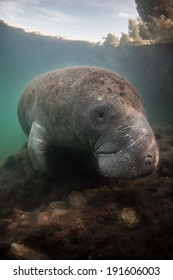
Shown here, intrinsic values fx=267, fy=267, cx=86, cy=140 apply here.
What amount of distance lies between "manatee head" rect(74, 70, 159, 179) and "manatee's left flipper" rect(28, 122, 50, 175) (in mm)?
1247

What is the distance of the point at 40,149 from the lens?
5547 millimetres

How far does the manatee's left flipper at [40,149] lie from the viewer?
17.9 ft

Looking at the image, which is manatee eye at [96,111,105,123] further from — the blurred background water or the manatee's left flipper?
the blurred background water

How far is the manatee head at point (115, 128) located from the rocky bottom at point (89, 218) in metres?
0.63

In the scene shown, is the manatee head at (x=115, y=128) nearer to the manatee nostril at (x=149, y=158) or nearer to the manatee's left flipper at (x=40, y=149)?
the manatee nostril at (x=149, y=158)

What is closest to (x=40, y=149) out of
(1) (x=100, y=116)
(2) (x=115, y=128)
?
(1) (x=100, y=116)

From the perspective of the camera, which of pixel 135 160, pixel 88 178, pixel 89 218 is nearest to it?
pixel 135 160

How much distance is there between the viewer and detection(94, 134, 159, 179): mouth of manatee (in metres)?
3.32

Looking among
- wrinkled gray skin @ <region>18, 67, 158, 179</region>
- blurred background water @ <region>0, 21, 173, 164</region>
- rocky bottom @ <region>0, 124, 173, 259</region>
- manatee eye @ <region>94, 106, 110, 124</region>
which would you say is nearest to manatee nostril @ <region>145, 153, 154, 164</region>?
wrinkled gray skin @ <region>18, 67, 158, 179</region>

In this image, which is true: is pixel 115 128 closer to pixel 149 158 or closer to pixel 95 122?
pixel 95 122

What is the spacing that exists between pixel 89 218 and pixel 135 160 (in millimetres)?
1041

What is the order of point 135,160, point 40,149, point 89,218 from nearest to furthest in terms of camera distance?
1. point 135,160
2. point 89,218
3. point 40,149
